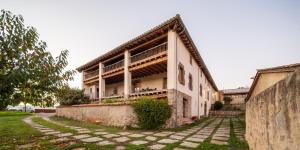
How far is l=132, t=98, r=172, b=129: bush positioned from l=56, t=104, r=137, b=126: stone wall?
766 mm

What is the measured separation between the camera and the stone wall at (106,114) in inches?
424

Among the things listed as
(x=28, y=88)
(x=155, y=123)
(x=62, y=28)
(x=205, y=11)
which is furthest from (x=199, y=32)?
(x=28, y=88)

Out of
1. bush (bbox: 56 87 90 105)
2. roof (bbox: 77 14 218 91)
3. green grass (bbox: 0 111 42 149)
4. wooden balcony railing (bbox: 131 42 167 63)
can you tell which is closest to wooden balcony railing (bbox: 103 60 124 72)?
roof (bbox: 77 14 218 91)

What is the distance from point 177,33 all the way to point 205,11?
3794 millimetres

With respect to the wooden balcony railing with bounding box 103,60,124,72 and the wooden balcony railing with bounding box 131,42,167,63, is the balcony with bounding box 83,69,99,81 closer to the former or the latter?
the wooden balcony railing with bounding box 103,60,124,72

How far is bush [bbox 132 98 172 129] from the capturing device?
991cm

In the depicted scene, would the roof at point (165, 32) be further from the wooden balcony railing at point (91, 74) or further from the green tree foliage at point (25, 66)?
the green tree foliage at point (25, 66)

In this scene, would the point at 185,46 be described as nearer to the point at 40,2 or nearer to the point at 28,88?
the point at 40,2

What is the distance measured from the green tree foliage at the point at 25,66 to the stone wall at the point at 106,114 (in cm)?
536

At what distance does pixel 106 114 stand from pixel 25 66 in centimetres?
793

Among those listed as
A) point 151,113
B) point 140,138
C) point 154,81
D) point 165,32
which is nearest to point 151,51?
point 165,32

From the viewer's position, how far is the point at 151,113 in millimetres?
9852

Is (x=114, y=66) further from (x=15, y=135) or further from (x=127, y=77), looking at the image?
(x=15, y=135)

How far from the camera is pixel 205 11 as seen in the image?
46.0ft
